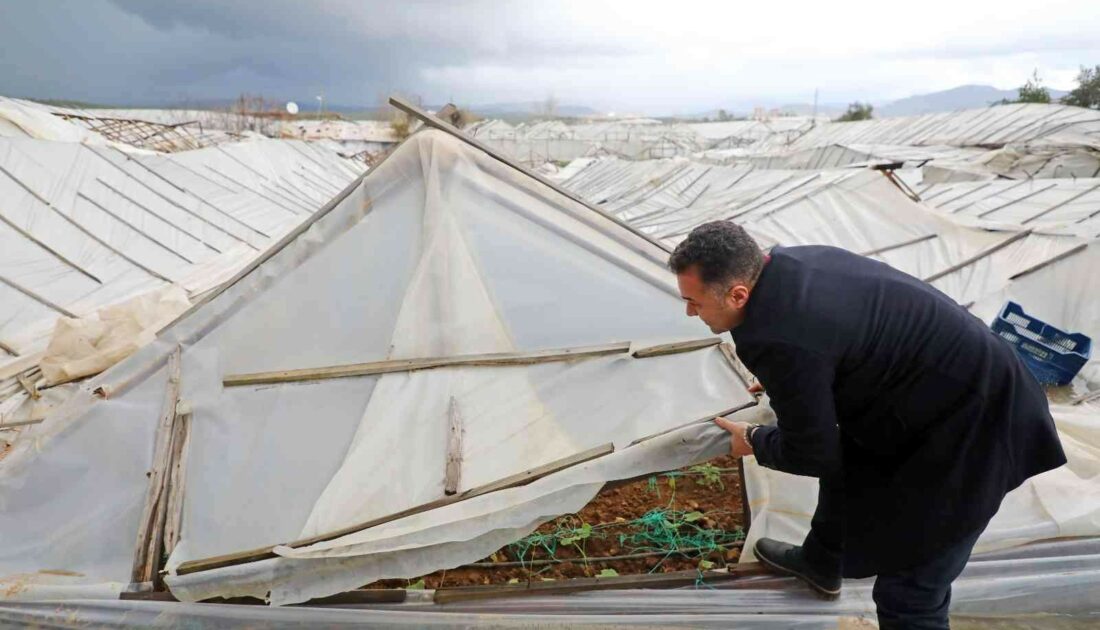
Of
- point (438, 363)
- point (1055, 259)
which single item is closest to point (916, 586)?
point (438, 363)

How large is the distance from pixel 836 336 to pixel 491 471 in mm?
1272

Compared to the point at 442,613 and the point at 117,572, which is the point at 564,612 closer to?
the point at 442,613

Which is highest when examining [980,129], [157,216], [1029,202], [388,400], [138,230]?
[980,129]

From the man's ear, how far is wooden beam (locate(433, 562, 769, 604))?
4.14ft

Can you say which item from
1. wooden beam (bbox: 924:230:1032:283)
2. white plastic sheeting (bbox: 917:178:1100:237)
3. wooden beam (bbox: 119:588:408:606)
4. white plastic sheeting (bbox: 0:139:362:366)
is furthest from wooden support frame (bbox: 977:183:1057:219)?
white plastic sheeting (bbox: 0:139:362:366)

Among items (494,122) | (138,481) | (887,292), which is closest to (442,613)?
(138,481)

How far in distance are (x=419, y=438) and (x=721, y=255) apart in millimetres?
1421

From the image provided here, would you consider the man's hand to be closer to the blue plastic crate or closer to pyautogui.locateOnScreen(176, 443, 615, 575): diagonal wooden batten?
pyautogui.locateOnScreen(176, 443, 615, 575): diagonal wooden batten

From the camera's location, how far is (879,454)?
1915 mm

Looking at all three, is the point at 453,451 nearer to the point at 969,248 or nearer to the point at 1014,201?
the point at 969,248

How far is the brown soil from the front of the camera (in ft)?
9.56

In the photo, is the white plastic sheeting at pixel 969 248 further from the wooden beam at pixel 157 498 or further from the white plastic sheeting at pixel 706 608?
the wooden beam at pixel 157 498

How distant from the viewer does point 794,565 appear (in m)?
2.34

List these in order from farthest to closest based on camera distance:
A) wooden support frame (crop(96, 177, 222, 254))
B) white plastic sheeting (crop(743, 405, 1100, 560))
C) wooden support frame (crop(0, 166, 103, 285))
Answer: wooden support frame (crop(96, 177, 222, 254)) → wooden support frame (crop(0, 166, 103, 285)) → white plastic sheeting (crop(743, 405, 1100, 560))
